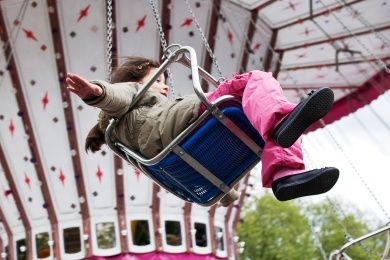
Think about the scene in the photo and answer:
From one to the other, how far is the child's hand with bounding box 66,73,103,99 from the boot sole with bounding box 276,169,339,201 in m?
0.84

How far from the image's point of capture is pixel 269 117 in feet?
9.46

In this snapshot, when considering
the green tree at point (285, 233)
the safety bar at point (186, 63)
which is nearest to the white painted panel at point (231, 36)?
the safety bar at point (186, 63)

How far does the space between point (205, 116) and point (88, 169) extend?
576 centimetres

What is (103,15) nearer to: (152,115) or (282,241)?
(152,115)

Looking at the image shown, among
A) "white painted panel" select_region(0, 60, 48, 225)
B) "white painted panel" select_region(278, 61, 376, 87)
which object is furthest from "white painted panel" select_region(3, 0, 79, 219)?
"white painted panel" select_region(278, 61, 376, 87)

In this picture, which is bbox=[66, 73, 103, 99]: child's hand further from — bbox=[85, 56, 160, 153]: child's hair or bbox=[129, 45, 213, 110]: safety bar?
bbox=[85, 56, 160, 153]: child's hair

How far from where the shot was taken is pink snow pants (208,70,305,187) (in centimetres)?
290

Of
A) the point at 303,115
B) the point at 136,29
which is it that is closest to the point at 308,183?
the point at 303,115

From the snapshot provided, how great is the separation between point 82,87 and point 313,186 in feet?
3.21

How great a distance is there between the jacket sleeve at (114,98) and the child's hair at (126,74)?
275 millimetres

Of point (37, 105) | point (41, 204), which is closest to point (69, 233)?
point (41, 204)

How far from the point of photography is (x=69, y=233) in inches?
352

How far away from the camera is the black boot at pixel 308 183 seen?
2.84 metres

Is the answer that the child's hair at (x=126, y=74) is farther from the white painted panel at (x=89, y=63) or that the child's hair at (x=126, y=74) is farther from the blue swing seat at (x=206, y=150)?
the white painted panel at (x=89, y=63)
